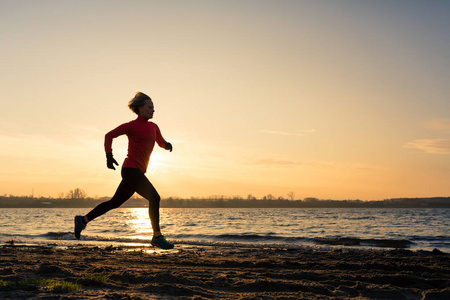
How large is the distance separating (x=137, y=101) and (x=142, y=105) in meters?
0.11

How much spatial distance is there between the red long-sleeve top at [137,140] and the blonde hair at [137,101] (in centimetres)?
21

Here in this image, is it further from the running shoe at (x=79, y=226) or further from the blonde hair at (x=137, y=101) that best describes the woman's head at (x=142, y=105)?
the running shoe at (x=79, y=226)

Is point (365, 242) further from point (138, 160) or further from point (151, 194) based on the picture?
point (138, 160)

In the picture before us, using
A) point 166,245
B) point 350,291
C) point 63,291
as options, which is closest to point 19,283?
point 63,291

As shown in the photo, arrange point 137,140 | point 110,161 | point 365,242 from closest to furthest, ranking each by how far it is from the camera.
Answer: point 110,161 → point 137,140 → point 365,242

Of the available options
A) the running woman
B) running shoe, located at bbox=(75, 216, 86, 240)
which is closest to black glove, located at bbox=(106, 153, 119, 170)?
the running woman

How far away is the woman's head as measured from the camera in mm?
6066

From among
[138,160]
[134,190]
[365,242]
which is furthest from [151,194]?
[365,242]

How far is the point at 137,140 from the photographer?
19.3 ft

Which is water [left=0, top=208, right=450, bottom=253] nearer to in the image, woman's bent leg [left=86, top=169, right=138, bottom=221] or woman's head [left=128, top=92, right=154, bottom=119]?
woman's bent leg [left=86, top=169, right=138, bottom=221]

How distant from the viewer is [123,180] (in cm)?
589

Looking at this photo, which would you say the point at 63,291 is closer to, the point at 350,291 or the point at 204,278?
the point at 204,278

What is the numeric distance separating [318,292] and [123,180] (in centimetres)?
312

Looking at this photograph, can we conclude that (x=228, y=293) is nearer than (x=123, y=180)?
Yes
